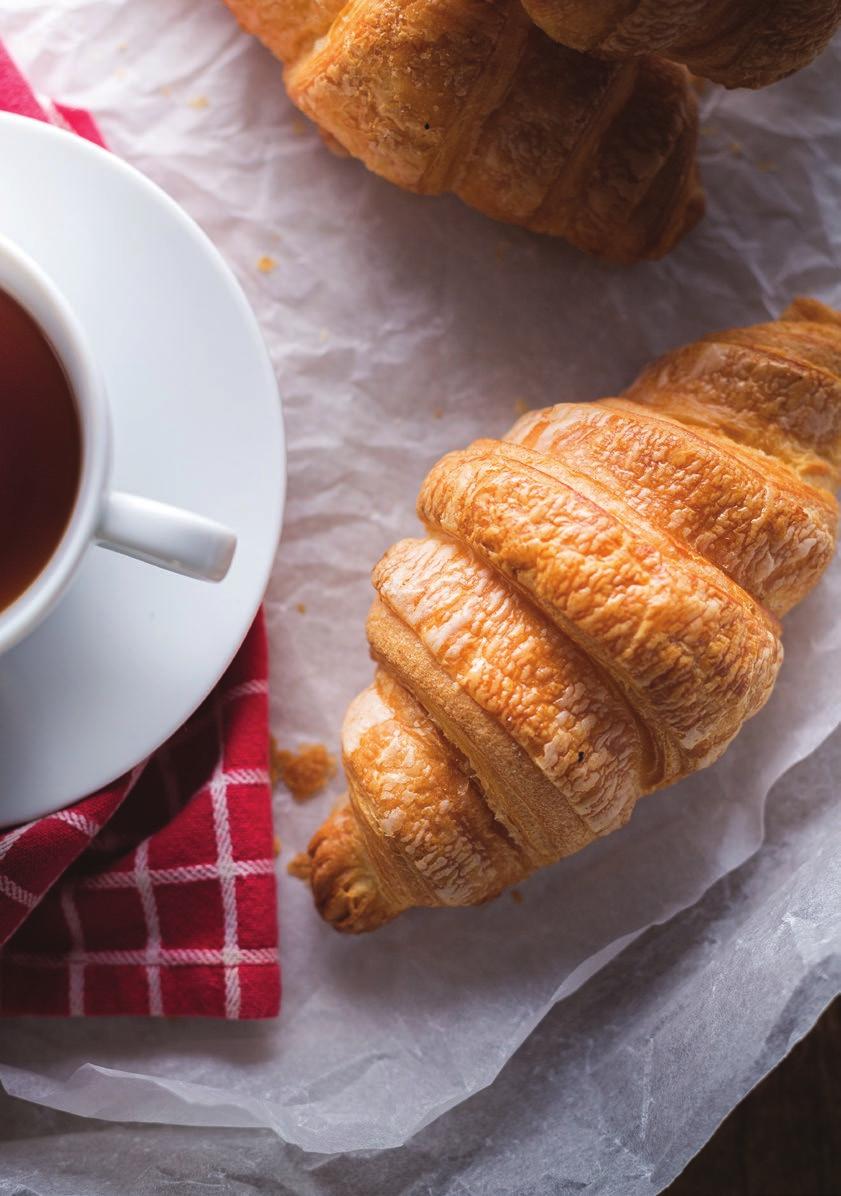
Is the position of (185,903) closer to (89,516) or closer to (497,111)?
(89,516)

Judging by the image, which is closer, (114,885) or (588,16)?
(588,16)

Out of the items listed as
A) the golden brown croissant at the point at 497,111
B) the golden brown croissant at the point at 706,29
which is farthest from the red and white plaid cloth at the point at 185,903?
the golden brown croissant at the point at 706,29

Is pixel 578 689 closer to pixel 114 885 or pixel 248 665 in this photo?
pixel 248 665

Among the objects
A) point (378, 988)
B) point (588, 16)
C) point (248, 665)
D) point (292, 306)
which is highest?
point (588, 16)

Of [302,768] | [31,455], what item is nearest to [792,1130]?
[302,768]

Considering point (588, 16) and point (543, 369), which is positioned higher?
point (588, 16)

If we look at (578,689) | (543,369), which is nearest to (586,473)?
(578,689)
